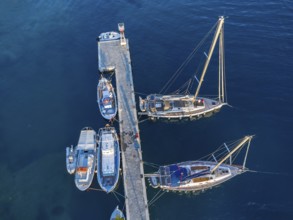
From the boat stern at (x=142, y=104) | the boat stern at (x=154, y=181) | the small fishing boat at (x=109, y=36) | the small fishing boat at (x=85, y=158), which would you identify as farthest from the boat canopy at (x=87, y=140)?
the small fishing boat at (x=109, y=36)

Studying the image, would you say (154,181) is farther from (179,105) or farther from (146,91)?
(146,91)

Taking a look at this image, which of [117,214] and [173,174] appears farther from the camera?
[173,174]

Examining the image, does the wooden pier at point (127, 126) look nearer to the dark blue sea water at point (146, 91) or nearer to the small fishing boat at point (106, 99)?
the small fishing boat at point (106, 99)

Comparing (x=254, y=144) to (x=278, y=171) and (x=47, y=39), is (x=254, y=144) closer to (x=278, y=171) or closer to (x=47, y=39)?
(x=278, y=171)

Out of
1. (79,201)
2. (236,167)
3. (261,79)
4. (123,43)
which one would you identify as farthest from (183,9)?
(79,201)

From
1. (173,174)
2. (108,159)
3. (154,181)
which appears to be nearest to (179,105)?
(173,174)

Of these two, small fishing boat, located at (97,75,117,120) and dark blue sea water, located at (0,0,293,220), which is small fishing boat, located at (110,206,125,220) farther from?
small fishing boat, located at (97,75,117,120)
